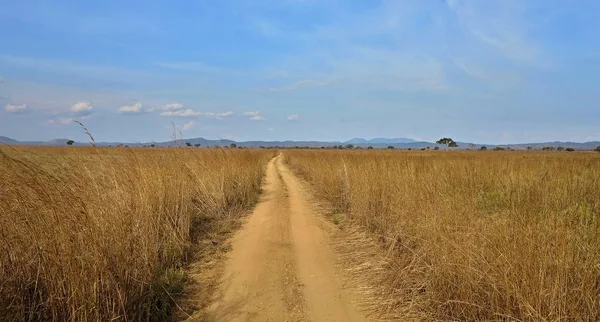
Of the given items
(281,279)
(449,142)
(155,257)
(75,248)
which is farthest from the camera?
(449,142)

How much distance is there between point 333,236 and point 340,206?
123 inches

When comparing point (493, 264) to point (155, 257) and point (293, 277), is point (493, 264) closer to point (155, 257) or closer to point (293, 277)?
point (293, 277)

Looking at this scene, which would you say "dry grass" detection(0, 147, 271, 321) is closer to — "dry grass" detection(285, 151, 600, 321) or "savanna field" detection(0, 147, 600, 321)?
"savanna field" detection(0, 147, 600, 321)

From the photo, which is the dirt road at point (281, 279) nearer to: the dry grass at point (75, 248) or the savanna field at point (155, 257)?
the savanna field at point (155, 257)

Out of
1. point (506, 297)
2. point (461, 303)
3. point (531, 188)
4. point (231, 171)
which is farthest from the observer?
point (231, 171)

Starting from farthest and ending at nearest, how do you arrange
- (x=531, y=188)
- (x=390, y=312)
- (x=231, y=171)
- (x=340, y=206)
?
(x=231, y=171) → (x=340, y=206) → (x=531, y=188) → (x=390, y=312)

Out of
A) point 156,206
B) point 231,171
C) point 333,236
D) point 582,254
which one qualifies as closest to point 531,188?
point 333,236

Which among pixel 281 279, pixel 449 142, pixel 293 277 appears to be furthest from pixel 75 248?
pixel 449 142

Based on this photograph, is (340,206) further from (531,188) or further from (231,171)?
(531,188)

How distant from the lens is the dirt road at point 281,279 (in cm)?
423

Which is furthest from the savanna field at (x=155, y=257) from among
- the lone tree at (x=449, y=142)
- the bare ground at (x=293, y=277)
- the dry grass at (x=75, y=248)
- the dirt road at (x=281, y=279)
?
the lone tree at (x=449, y=142)

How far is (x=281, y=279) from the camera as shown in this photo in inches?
208

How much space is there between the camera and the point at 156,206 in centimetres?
618

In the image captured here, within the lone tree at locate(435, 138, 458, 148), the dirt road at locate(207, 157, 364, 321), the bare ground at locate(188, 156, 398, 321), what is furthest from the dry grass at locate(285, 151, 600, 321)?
the lone tree at locate(435, 138, 458, 148)
